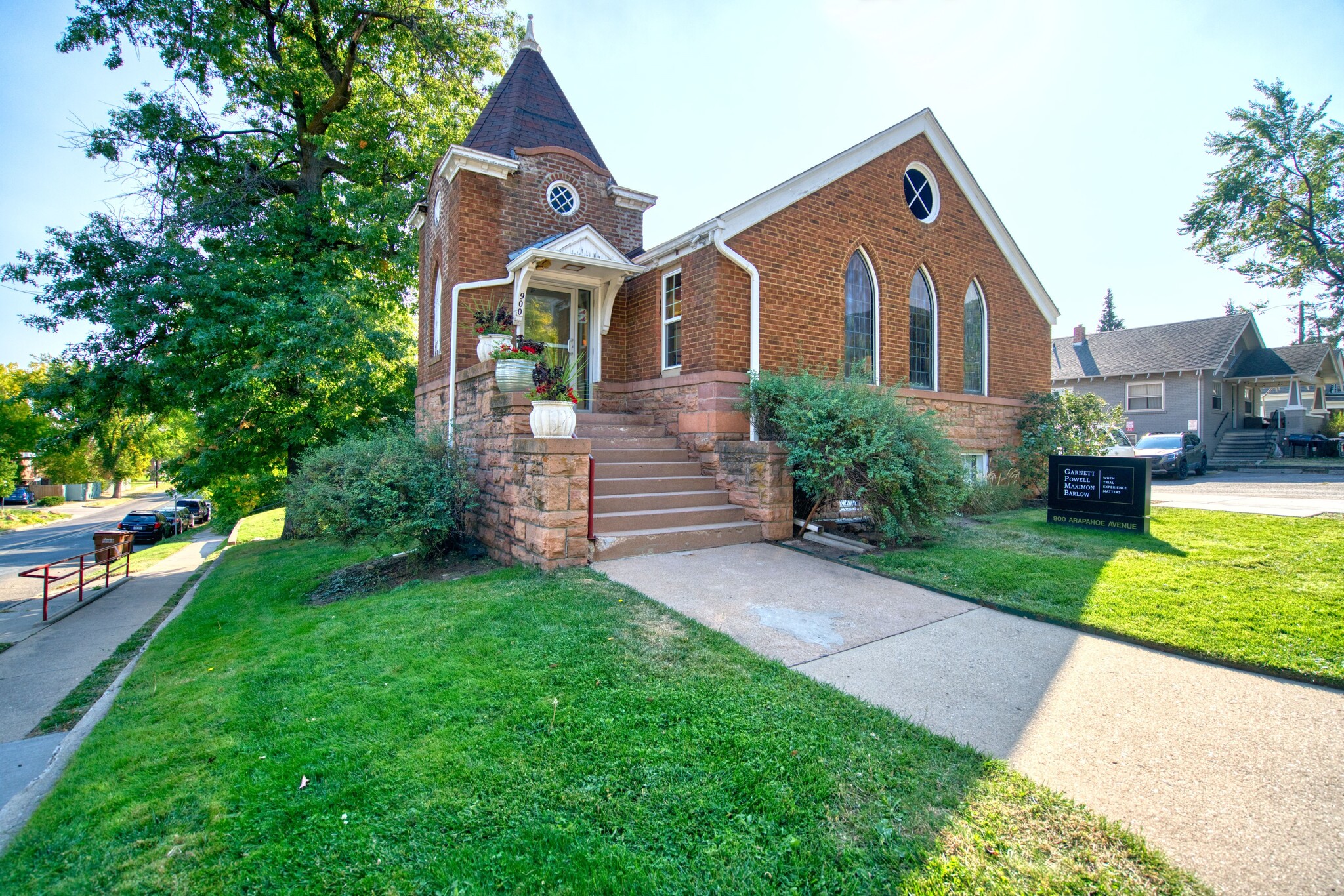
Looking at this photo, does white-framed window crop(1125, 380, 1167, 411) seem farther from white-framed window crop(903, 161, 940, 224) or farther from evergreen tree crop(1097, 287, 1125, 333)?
evergreen tree crop(1097, 287, 1125, 333)

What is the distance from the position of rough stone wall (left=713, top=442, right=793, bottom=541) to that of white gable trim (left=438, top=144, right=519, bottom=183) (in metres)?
6.45

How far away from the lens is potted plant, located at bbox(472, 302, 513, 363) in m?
8.07

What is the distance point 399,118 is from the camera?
1695 centimetres

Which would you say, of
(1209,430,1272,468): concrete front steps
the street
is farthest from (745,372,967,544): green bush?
(1209,430,1272,468): concrete front steps

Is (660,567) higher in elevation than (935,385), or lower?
lower

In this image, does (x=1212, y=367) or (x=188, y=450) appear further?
(x=1212, y=367)

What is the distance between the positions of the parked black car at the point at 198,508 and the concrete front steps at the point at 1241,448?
48432mm

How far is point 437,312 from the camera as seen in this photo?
11383 mm

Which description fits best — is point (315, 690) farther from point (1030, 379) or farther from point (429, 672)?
point (1030, 379)

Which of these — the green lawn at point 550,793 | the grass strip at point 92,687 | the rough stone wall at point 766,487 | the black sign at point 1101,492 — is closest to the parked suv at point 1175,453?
the black sign at point 1101,492

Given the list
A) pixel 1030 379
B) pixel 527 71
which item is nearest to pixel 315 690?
pixel 527 71

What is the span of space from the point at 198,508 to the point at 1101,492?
4172cm

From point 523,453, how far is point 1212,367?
28842 millimetres

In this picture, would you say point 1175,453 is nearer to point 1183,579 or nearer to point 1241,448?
point 1241,448
